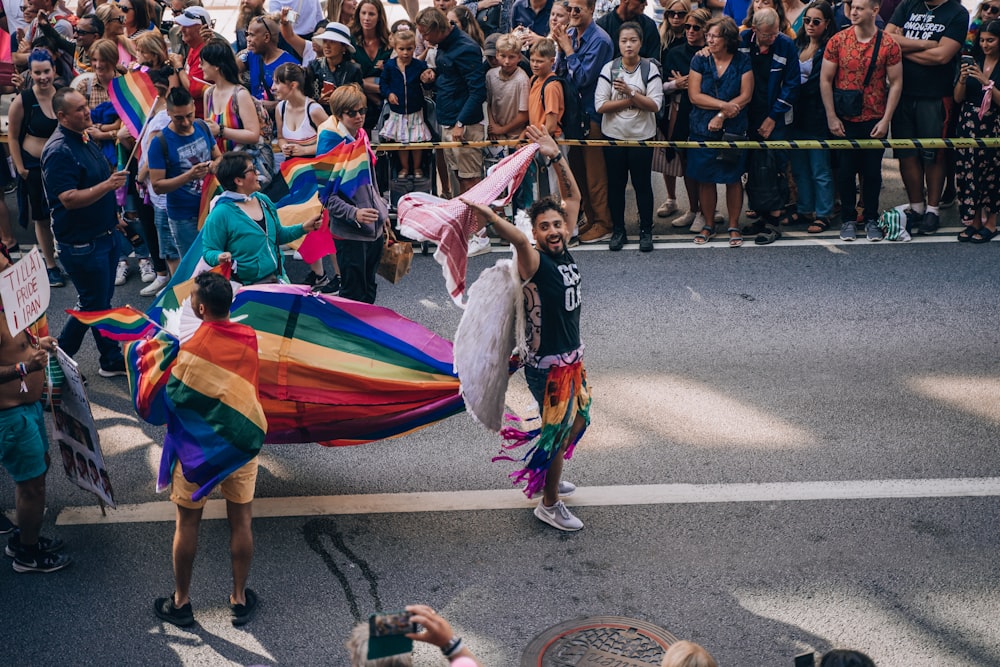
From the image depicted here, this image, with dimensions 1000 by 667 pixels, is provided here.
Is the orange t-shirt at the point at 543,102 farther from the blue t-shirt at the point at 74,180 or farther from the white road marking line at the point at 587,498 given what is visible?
the white road marking line at the point at 587,498

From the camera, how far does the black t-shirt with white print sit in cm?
1021

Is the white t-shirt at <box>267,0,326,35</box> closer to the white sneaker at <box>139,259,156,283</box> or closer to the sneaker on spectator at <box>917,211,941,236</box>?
the white sneaker at <box>139,259,156,283</box>

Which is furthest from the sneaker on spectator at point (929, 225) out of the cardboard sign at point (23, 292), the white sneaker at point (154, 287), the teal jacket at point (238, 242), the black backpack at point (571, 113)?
the cardboard sign at point (23, 292)

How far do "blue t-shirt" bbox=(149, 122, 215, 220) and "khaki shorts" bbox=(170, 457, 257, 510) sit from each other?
148 inches

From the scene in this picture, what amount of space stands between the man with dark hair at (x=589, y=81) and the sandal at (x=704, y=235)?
880 mm

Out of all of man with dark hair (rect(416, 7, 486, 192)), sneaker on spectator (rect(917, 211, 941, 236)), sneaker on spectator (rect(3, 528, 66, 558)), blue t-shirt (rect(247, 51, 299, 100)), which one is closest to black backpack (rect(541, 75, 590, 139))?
man with dark hair (rect(416, 7, 486, 192))

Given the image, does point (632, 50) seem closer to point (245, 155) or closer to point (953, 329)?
point (953, 329)

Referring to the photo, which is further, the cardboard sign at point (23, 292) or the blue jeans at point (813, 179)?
the blue jeans at point (813, 179)

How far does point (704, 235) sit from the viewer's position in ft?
34.8

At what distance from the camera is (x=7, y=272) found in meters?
5.56

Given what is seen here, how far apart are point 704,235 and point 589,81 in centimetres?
184

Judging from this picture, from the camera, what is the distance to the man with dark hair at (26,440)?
5.76m

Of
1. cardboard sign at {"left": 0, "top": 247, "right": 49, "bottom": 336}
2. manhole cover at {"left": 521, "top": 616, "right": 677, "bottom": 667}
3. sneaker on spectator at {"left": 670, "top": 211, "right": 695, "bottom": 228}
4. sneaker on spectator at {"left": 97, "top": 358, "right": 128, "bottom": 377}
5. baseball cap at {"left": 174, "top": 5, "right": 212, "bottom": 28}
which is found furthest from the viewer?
baseball cap at {"left": 174, "top": 5, "right": 212, "bottom": 28}

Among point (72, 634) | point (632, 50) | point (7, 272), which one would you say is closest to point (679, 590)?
point (72, 634)
